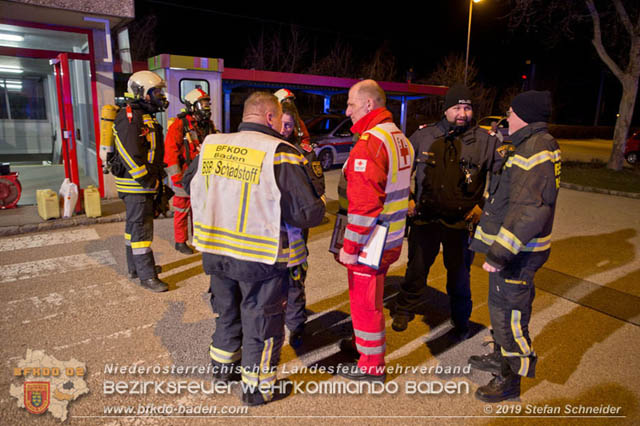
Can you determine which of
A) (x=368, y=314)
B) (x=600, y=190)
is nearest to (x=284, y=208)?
(x=368, y=314)

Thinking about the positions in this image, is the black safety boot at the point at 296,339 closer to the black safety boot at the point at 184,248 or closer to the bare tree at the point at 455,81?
the black safety boot at the point at 184,248

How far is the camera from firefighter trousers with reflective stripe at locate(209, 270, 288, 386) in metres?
2.63

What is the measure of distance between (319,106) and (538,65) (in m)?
24.2

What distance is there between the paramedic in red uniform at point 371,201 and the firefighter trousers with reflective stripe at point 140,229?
2.47 meters

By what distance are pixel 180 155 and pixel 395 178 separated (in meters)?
3.65

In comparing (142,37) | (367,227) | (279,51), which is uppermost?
(142,37)

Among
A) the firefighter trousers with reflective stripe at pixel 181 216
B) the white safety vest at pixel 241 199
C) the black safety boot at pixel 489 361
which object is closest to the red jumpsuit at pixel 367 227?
the white safety vest at pixel 241 199

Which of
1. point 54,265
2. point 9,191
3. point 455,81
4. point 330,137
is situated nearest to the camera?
point 54,265

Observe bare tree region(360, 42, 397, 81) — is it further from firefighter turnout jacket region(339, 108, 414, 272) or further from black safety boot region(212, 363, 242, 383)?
black safety boot region(212, 363, 242, 383)

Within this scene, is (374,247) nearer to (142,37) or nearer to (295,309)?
(295,309)

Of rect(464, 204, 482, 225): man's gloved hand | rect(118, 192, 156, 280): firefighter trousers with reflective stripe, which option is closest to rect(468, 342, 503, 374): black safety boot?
rect(464, 204, 482, 225): man's gloved hand

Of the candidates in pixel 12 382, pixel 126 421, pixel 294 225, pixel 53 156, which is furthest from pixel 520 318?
pixel 53 156

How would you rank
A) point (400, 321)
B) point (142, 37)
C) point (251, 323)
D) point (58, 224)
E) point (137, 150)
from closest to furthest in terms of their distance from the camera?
point (251, 323), point (400, 321), point (137, 150), point (58, 224), point (142, 37)

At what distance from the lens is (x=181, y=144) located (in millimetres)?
5531
